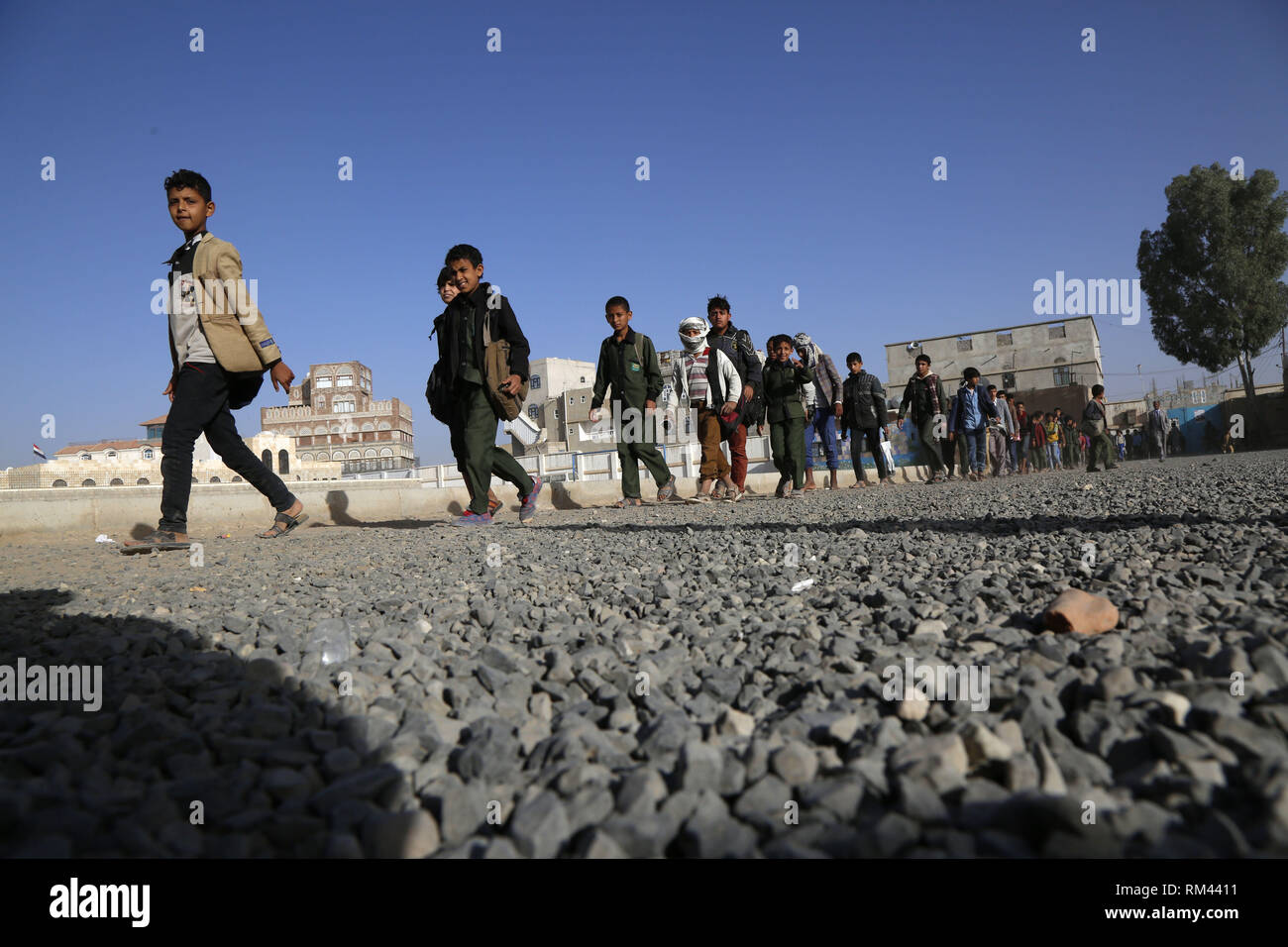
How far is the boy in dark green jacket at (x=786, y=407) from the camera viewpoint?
8992 millimetres

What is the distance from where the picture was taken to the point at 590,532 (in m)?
5.28

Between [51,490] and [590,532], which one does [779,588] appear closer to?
[590,532]

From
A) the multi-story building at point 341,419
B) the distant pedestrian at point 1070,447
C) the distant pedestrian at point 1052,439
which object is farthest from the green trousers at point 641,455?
the multi-story building at point 341,419

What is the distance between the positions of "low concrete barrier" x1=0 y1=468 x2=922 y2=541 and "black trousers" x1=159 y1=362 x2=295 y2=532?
2148 mm

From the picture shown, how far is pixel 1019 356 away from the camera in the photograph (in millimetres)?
53938

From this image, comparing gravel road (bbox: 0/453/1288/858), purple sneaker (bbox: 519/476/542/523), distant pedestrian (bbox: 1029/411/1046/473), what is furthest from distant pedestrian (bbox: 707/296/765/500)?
distant pedestrian (bbox: 1029/411/1046/473)

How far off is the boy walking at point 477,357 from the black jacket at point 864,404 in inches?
266

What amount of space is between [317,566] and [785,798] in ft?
11.3

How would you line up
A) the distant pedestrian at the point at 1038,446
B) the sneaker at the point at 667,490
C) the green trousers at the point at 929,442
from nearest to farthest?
A: the sneaker at the point at 667,490 → the green trousers at the point at 929,442 → the distant pedestrian at the point at 1038,446

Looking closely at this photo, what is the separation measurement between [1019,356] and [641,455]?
54818mm

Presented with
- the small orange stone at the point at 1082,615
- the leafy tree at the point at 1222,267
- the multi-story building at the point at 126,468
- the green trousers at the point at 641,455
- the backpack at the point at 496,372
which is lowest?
the small orange stone at the point at 1082,615

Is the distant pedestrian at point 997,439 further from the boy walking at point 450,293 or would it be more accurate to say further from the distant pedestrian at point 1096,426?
the boy walking at point 450,293

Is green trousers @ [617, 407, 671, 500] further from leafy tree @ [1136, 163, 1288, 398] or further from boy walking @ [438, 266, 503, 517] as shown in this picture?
leafy tree @ [1136, 163, 1288, 398]

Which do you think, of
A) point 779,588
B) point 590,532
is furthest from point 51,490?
point 779,588
